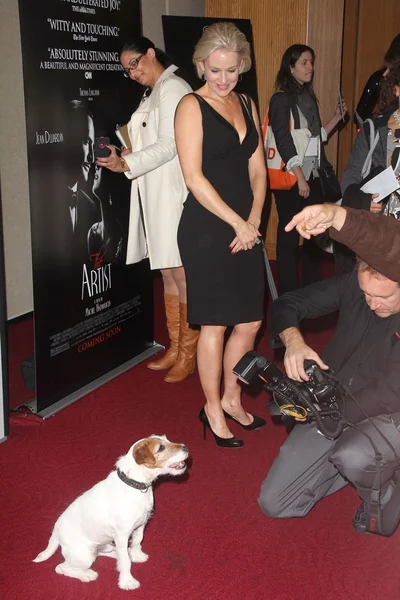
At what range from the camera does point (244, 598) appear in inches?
92.9

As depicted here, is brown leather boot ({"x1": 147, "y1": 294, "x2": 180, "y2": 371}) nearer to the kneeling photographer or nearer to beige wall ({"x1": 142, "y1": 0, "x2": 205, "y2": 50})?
the kneeling photographer

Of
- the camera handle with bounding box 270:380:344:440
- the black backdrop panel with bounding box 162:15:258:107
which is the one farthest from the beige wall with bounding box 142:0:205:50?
the camera handle with bounding box 270:380:344:440

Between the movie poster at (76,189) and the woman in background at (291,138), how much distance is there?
42.0 inches

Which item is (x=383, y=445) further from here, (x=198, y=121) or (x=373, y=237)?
(x=198, y=121)

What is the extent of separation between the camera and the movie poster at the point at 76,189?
312 centimetres

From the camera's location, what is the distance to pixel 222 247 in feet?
9.88

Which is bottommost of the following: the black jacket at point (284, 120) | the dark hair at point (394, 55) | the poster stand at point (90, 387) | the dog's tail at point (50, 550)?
the dog's tail at point (50, 550)

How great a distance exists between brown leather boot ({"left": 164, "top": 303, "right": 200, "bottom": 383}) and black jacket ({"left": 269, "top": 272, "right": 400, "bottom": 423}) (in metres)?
1.26

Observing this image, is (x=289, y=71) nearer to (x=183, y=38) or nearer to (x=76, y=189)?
(x=183, y=38)

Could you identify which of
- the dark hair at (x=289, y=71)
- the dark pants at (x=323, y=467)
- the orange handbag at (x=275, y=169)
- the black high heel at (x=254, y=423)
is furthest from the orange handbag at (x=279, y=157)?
the dark pants at (x=323, y=467)

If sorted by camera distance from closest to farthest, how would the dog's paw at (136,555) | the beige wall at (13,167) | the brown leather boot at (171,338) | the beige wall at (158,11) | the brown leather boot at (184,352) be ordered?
1. the dog's paw at (136,555)
2. the brown leather boot at (184,352)
3. the brown leather boot at (171,338)
4. the beige wall at (13,167)
5. the beige wall at (158,11)

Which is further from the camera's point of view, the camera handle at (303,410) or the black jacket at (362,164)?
the black jacket at (362,164)

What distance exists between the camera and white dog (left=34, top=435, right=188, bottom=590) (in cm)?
231

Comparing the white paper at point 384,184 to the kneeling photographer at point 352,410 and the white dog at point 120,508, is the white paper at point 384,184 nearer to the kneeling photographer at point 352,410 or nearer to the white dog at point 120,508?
the kneeling photographer at point 352,410
